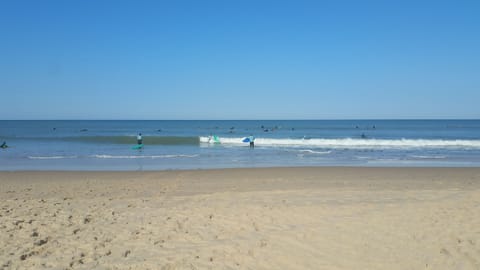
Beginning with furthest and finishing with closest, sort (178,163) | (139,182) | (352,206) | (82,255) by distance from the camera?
(178,163), (139,182), (352,206), (82,255)

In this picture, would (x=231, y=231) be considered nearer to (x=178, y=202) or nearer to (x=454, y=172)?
(x=178, y=202)

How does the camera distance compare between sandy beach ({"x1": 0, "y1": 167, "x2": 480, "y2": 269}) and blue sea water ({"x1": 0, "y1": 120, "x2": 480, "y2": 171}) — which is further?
blue sea water ({"x1": 0, "y1": 120, "x2": 480, "y2": 171})

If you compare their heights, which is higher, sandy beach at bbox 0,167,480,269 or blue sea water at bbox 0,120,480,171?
sandy beach at bbox 0,167,480,269

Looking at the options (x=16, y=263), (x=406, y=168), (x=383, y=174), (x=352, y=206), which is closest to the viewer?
(x=16, y=263)

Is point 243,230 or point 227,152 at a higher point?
point 243,230

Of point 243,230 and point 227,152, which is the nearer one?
point 243,230

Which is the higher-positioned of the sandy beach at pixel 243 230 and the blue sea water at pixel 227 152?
the sandy beach at pixel 243 230

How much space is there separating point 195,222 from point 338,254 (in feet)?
8.29

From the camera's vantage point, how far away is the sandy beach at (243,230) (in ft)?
16.4

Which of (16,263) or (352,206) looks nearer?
(16,263)

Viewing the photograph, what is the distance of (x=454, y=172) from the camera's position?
15.9 m

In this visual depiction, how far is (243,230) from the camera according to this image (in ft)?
20.5

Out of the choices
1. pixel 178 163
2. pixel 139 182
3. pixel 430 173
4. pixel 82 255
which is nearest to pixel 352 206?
pixel 82 255

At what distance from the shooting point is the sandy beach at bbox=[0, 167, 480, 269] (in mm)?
5008
